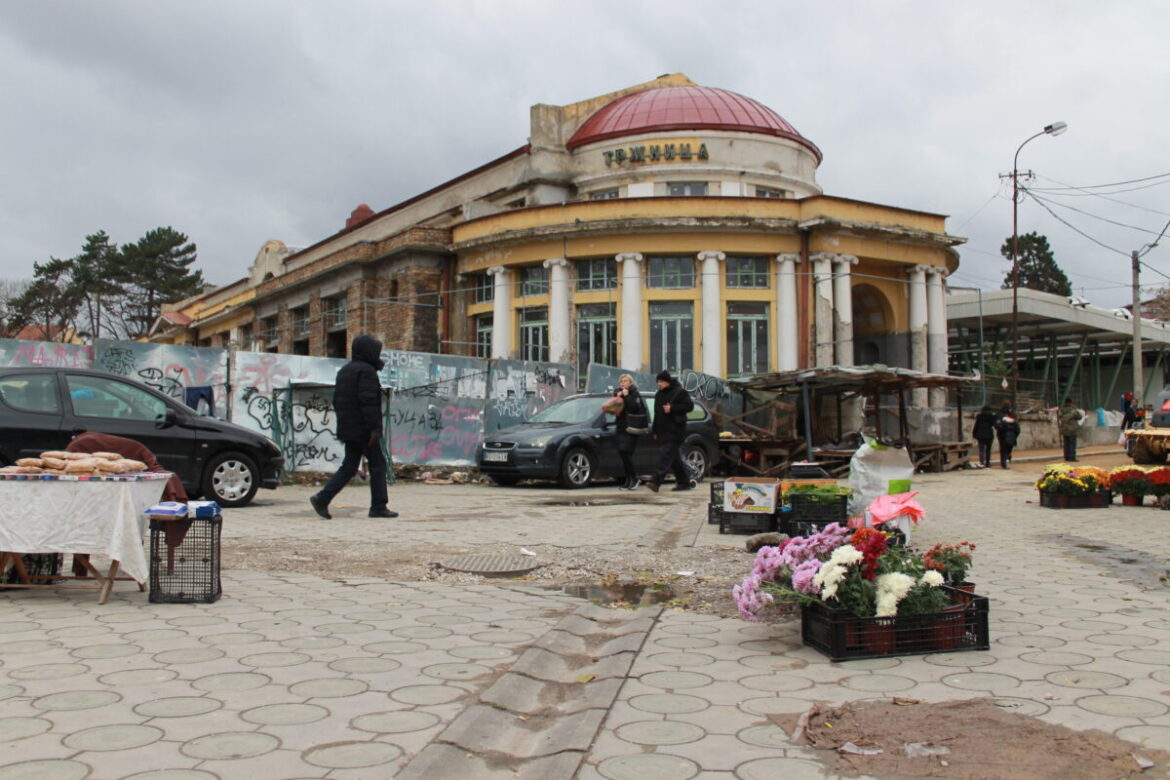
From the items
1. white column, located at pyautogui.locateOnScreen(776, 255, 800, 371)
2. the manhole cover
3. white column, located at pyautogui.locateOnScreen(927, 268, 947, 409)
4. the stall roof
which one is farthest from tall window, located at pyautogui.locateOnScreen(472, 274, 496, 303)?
the manhole cover

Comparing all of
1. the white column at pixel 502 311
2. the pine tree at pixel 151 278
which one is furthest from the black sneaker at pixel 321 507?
the pine tree at pixel 151 278

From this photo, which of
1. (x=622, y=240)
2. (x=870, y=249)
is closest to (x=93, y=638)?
(x=622, y=240)

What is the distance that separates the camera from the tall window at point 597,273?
97.3 ft

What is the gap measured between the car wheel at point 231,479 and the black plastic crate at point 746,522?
6072 millimetres

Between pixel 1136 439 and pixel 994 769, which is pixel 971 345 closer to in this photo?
pixel 1136 439

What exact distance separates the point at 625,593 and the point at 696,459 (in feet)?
40.4

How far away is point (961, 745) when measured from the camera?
2996 millimetres

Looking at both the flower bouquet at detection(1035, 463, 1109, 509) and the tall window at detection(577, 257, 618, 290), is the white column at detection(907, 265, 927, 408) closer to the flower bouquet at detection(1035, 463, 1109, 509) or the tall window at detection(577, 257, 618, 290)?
the tall window at detection(577, 257, 618, 290)

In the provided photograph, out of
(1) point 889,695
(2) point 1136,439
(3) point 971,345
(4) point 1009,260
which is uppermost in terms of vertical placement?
(4) point 1009,260

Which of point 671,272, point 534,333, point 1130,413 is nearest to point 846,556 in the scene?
point 671,272

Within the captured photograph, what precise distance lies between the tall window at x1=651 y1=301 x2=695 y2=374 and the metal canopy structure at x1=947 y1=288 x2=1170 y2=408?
16.2m

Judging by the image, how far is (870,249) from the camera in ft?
98.2

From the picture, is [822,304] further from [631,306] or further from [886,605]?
[886,605]

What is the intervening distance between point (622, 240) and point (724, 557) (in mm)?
22417
